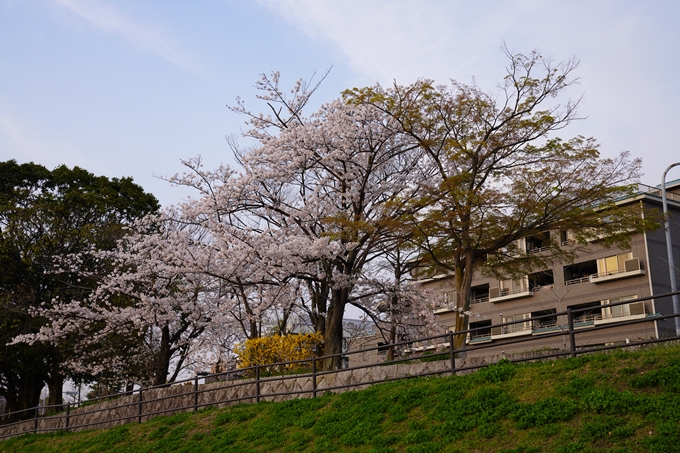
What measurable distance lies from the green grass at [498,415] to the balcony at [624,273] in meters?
32.4

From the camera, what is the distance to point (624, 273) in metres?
40.6

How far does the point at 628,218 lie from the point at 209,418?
Answer: 1309cm

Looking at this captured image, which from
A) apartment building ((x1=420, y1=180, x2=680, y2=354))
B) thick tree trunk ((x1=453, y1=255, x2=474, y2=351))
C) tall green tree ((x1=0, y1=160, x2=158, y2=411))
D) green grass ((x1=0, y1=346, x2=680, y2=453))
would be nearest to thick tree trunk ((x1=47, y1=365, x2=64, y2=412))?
tall green tree ((x1=0, y1=160, x2=158, y2=411))

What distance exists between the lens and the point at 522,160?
65.9ft

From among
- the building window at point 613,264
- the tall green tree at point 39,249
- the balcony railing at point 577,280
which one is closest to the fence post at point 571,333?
the tall green tree at point 39,249

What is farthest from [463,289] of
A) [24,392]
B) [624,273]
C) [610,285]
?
[610,285]

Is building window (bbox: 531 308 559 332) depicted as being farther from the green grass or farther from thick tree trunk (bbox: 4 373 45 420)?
the green grass

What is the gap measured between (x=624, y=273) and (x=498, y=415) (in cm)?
3466

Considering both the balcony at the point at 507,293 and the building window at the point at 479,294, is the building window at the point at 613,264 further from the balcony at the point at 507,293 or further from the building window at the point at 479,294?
the building window at the point at 479,294

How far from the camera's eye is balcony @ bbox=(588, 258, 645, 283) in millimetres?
40125

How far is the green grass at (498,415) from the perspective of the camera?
8211 mm

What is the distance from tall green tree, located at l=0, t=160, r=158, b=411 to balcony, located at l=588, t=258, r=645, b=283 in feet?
93.2

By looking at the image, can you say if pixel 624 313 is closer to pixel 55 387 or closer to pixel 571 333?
pixel 55 387

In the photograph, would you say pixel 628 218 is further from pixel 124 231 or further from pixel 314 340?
pixel 124 231
